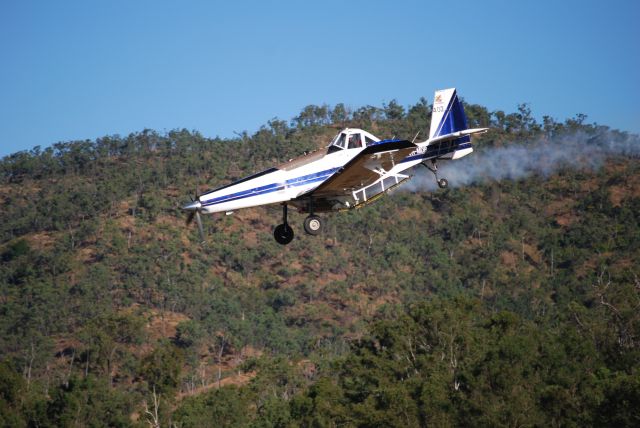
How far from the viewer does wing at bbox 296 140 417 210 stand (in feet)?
98.6

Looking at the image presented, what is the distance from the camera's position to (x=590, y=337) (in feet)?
224

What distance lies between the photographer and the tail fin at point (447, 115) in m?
37.2

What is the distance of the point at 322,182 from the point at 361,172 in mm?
1185

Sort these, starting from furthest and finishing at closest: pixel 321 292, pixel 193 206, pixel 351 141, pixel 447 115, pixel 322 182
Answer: pixel 321 292, pixel 447 115, pixel 351 141, pixel 322 182, pixel 193 206

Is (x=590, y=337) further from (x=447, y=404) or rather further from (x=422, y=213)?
(x=422, y=213)

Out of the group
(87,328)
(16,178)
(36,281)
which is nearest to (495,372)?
(87,328)

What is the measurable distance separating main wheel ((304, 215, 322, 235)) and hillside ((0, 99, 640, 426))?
21411 millimetres

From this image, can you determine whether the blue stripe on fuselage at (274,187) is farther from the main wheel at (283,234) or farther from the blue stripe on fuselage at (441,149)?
the blue stripe on fuselage at (441,149)

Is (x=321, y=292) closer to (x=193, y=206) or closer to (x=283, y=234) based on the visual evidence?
(x=283, y=234)

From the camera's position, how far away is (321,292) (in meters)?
117

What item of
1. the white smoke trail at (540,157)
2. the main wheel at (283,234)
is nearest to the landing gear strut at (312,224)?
the main wheel at (283,234)

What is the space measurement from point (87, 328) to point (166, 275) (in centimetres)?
1935

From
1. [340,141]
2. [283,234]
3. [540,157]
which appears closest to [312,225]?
[283,234]

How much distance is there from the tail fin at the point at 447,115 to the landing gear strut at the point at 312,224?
749 centimetres
